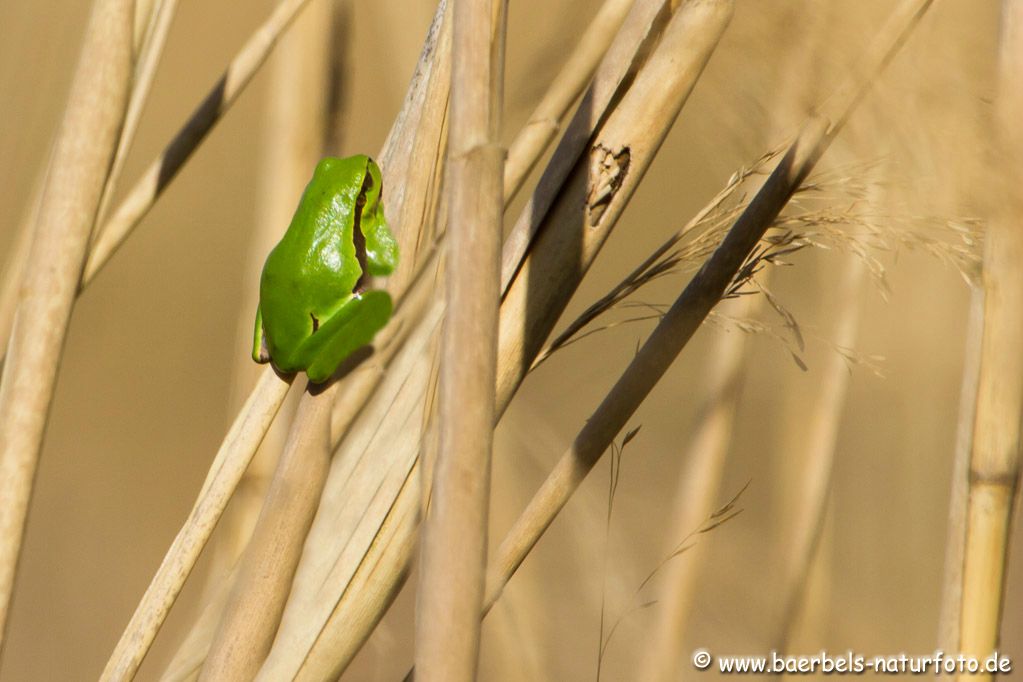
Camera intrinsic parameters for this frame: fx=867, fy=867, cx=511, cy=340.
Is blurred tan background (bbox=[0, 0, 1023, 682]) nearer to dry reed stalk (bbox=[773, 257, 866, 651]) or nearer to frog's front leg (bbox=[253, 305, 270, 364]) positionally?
dry reed stalk (bbox=[773, 257, 866, 651])

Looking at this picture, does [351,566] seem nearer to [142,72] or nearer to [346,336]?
[346,336]

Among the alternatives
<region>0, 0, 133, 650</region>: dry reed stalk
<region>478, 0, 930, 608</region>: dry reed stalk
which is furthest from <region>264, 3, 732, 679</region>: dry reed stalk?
<region>0, 0, 133, 650</region>: dry reed stalk

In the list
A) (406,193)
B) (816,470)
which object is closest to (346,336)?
(406,193)

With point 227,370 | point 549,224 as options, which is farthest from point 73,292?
point 227,370

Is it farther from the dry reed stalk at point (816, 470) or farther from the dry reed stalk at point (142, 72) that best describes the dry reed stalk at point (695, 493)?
the dry reed stalk at point (142, 72)

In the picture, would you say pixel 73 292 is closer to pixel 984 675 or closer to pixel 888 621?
pixel 984 675

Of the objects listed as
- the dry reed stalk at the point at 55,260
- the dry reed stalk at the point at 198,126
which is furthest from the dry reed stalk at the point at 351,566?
the dry reed stalk at the point at 198,126

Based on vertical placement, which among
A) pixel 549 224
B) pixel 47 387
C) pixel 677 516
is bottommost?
pixel 47 387
